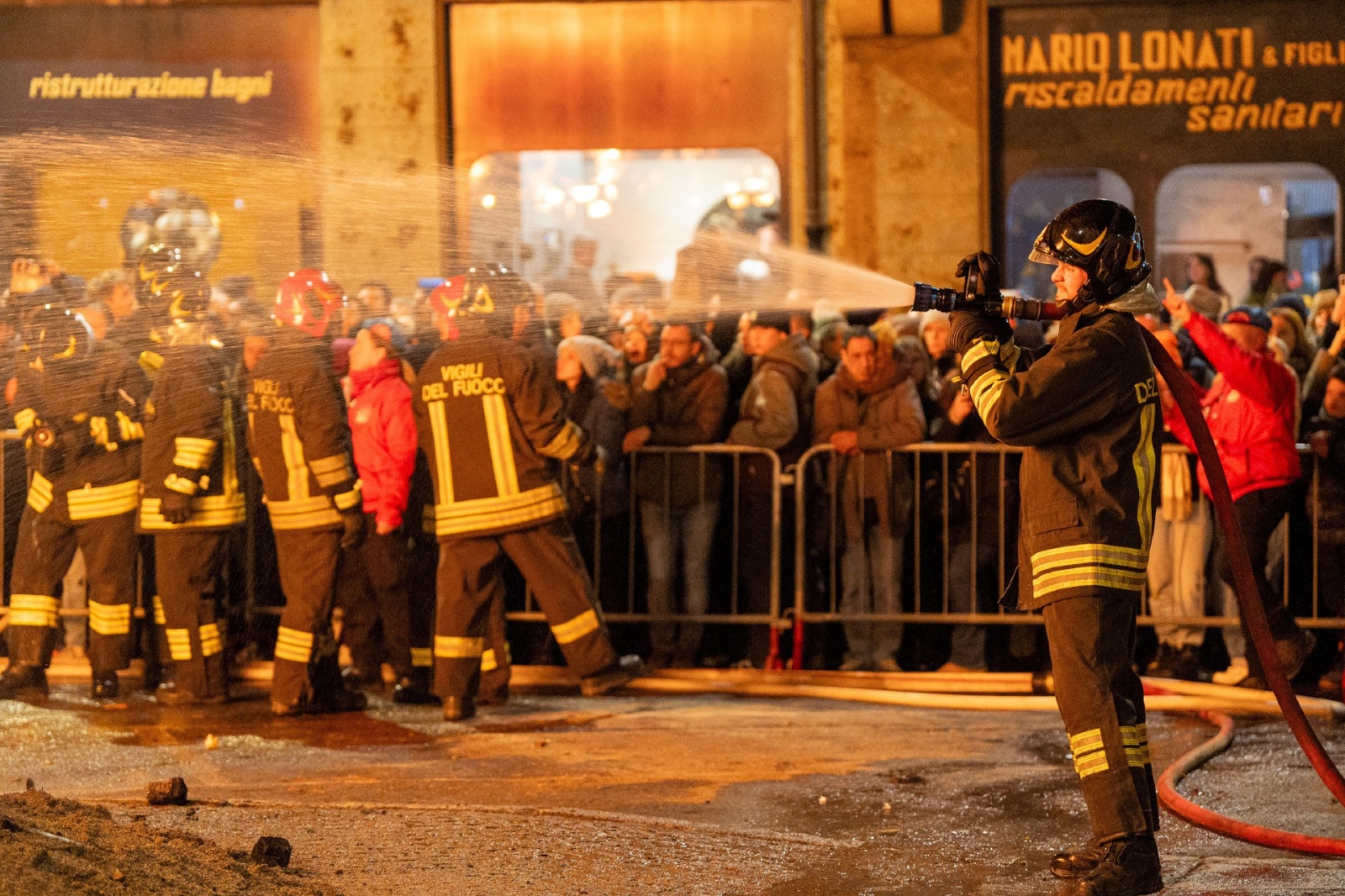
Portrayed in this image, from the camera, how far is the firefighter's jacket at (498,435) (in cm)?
776

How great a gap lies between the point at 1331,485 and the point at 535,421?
400 centimetres

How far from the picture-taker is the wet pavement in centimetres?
516

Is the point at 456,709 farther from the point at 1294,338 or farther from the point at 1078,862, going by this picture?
the point at 1294,338

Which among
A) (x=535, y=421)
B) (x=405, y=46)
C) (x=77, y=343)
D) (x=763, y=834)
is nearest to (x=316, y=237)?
(x=405, y=46)

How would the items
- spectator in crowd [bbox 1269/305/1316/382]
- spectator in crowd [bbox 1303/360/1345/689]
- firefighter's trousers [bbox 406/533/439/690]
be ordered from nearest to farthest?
spectator in crowd [bbox 1303/360/1345/689], firefighter's trousers [bbox 406/533/439/690], spectator in crowd [bbox 1269/305/1316/382]

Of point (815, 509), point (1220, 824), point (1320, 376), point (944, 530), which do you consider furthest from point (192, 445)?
point (1320, 376)

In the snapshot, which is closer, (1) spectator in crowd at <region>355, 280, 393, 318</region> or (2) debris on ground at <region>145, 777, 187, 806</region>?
(2) debris on ground at <region>145, 777, 187, 806</region>

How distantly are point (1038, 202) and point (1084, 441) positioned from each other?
28.0ft

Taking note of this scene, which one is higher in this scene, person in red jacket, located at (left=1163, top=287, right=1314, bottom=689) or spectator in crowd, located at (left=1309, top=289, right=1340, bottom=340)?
spectator in crowd, located at (left=1309, top=289, right=1340, bottom=340)

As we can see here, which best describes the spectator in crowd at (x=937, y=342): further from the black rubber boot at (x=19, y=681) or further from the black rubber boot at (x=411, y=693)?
the black rubber boot at (x=19, y=681)

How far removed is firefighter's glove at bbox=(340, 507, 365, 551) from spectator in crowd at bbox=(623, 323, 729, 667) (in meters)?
1.57

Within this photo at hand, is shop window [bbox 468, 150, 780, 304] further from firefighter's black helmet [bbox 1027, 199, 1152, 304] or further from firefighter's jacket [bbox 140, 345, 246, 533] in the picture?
firefighter's black helmet [bbox 1027, 199, 1152, 304]

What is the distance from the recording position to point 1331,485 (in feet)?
27.7

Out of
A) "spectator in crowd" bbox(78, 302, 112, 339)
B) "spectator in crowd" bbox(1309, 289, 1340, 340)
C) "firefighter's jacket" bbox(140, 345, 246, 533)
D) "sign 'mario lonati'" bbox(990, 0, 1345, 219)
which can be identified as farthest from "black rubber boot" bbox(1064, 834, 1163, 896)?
"sign 'mario lonati'" bbox(990, 0, 1345, 219)
